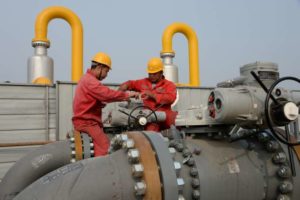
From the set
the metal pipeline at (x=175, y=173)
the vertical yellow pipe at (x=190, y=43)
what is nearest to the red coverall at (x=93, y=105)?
the metal pipeline at (x=175, y=173)

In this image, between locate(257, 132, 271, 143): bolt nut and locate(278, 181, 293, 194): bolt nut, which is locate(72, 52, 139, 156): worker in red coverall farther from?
locate(278, 181, 293, 194): bolt nut

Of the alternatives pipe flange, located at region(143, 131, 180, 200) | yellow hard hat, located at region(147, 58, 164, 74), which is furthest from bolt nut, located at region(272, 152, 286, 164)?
yellow hard hat, located at region(147, 58, 164, 74)

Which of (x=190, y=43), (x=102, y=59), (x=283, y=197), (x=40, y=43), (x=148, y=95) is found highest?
(x=190, y=43)

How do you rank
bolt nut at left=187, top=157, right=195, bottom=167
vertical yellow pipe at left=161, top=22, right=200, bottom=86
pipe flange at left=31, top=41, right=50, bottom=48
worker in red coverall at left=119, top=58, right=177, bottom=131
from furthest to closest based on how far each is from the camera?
vertical yellow pipe at left=161, top=22, right=200, bottom=86
pipe flange at left=31, top=41, right=50, bottom=48
worker in red coverall at left=119, top=58, right=177, bottom=131
bolt nut at left=187, top=157, right=195, bottom=167

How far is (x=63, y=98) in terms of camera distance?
564 cm

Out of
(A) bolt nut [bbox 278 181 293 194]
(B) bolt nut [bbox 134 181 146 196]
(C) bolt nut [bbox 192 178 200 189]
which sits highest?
(B) bolt nut [bbox 134 181 146 196]

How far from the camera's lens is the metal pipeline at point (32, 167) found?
8.07 ft

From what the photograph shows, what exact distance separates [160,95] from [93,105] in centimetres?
79

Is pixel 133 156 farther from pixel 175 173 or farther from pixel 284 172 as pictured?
pixel 284 172

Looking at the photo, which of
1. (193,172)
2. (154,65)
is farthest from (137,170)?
(154,65)

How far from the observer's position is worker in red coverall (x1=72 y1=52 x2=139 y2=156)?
2.56 metres

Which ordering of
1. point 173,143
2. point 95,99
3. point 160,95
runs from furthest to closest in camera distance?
point 160,95 < point 95,99 < point 173,143

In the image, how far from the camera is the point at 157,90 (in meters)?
3.26

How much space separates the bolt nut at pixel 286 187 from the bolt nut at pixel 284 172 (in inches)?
1.5
